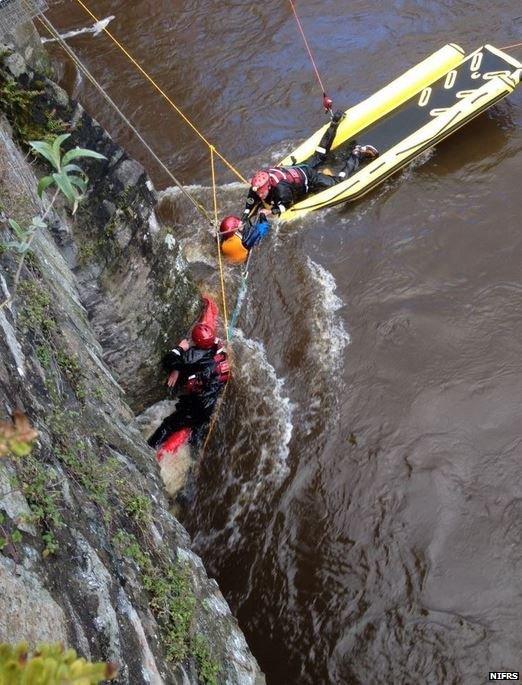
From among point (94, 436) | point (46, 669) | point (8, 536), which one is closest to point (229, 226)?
point (94, 436)

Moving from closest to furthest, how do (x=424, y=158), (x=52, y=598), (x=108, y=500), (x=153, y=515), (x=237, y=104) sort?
(x=52, y=598) < (x=108, y=500) < (x=153, y=515) < (x=424, y=158) < (x=237, y=104)

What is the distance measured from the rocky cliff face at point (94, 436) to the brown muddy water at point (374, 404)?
1.09 meters

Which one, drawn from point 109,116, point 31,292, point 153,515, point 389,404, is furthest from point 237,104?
point 153,515

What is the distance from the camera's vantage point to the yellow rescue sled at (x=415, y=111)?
708cm

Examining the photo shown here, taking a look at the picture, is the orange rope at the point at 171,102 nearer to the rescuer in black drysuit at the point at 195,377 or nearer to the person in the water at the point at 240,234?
the person in the water at the point at 240,234

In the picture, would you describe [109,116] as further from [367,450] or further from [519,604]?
[519,604]

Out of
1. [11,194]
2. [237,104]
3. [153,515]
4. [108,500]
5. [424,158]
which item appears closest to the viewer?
[108,500]

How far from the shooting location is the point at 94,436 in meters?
3.34

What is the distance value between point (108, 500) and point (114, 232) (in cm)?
302

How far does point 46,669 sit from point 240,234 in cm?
626

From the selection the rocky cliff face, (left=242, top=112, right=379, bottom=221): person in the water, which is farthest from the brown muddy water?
the rocky cliff face

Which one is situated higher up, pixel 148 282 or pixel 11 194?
pixel 148 282

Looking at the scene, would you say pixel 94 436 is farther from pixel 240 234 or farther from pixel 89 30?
pixel 89 30

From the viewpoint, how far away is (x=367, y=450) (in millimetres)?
5289
